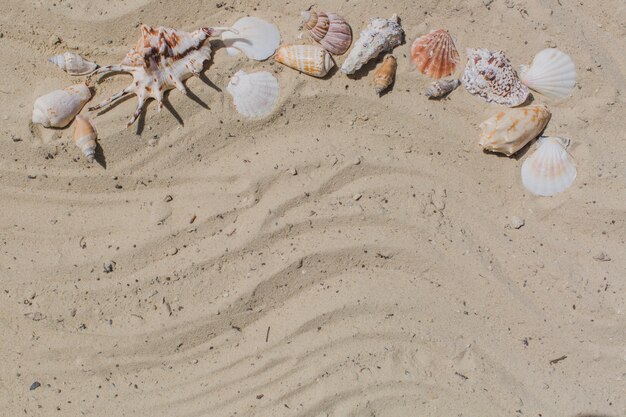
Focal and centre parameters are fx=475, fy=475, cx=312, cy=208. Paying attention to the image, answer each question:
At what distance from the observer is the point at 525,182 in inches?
117

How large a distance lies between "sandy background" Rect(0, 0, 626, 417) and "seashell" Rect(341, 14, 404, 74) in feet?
0.31

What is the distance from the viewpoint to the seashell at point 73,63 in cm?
284

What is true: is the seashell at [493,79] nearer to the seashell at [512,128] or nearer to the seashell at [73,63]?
the seashell at [512,128]

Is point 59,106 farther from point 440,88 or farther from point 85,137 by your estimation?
point 440,88

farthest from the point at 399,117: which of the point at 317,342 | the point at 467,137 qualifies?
the point at 317,342

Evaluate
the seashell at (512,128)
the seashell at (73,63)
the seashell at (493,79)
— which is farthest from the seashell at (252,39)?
the seashell at (512,128)

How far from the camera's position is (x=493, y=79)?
290 centimetres

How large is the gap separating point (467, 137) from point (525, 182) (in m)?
0.46

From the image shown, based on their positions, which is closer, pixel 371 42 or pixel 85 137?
pixel 85 137

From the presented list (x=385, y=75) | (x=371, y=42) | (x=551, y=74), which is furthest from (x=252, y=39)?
(x=551, y=74)

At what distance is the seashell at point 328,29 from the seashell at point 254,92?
37cm

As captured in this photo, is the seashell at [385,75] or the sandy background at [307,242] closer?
the sandy background at [307,242]

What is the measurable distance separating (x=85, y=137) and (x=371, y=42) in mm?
1775

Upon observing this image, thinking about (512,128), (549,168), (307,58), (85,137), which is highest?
(307,58)
